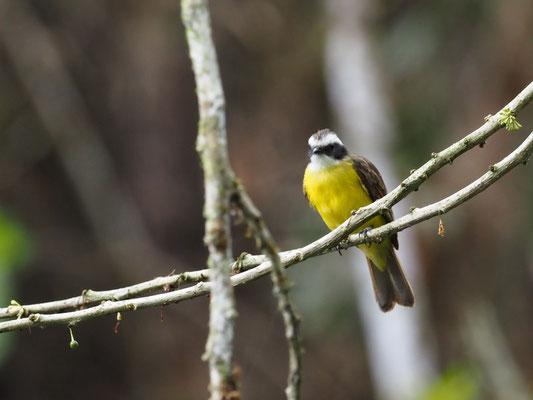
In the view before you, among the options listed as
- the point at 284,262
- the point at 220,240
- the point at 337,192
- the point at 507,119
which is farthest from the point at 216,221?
the point at 337,192

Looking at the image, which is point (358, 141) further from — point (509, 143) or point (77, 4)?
point (77, 4)

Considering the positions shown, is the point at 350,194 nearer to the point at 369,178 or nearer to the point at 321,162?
the point at 369,178

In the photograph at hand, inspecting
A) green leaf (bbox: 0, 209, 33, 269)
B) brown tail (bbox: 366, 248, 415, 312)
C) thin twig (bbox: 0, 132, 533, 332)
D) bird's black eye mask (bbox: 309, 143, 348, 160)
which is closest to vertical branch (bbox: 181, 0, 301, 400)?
thin twig (bbox: 0, 132, 533, 332)

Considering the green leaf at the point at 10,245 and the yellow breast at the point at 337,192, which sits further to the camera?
the green leaf at the point at 10,245

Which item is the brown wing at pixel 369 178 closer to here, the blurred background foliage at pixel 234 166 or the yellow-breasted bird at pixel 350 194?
the yellow-breasted bird at pixel 350 194

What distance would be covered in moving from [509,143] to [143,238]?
15.5ft

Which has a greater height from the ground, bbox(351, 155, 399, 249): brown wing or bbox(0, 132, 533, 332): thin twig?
bbox(351, 155, 399, 249): brown wing

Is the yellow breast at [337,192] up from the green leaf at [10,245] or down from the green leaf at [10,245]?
down

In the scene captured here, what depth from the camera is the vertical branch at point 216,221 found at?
2.18m

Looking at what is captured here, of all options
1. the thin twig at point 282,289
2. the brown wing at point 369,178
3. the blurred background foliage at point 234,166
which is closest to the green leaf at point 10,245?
the brown wing at point 369,178

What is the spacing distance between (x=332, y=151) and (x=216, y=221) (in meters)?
3.43

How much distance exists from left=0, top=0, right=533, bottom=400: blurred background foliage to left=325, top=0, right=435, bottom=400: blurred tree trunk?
30cm

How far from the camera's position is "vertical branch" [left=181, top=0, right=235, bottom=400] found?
7.14 feet

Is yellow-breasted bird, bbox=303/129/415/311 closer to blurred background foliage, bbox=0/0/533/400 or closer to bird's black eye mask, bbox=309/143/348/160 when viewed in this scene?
bird's black eye mask, bbox=309/143/348/160
